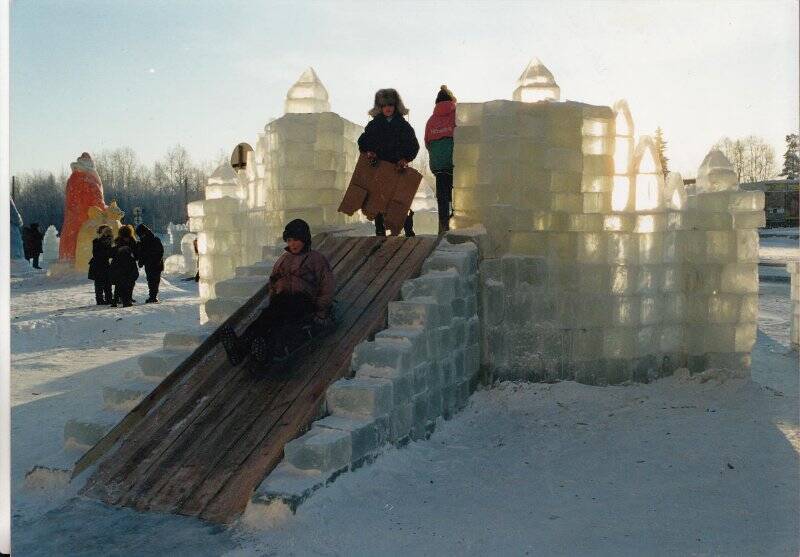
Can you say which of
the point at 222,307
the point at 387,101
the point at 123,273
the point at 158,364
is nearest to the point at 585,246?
the point at 387,101

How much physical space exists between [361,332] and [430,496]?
1.55 meters

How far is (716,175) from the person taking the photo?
7.82 m

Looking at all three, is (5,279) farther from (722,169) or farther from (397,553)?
(722,169)

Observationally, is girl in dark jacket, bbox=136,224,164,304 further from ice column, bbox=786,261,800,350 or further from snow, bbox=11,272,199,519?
ice column, bbox=786,261,800,350

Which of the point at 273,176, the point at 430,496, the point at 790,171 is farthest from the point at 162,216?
the point at 430,496

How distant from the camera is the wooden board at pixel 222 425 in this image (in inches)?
184

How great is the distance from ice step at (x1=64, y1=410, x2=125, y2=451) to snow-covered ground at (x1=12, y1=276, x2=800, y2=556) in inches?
13.6

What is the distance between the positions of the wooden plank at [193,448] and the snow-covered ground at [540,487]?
20 cm

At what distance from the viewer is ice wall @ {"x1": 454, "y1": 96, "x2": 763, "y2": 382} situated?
711cm

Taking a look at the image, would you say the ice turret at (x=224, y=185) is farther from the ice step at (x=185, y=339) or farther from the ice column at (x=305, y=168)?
the ice step at (x=185, y=339)

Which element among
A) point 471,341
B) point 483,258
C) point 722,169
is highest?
point 722,169

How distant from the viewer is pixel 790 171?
28.5 meters

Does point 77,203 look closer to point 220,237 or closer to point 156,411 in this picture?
point 220,237

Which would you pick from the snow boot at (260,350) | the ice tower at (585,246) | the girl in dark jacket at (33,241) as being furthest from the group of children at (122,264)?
the girl in dark jacket at (33,241)
